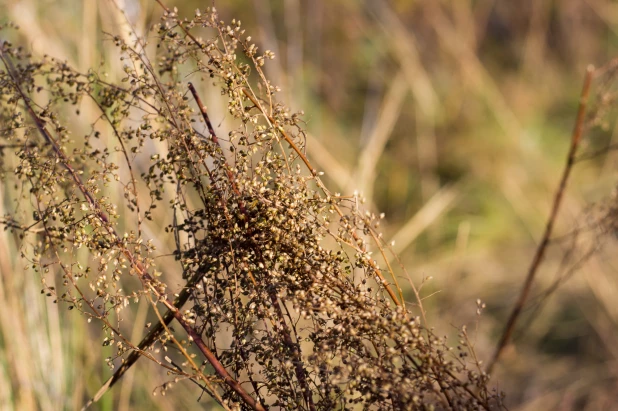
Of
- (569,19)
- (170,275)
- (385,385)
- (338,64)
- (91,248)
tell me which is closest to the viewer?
(385,385)

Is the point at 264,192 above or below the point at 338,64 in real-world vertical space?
below

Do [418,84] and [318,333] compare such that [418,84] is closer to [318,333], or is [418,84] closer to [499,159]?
[499,159]

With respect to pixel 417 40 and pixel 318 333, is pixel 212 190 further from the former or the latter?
pixel 417 40

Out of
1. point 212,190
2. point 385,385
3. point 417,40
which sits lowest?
point 385,385

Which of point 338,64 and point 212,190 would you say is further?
point 338,64

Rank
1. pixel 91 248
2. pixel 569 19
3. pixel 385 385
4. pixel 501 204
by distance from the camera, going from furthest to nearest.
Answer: pixel 569 19, pixel 501 204, pixel 91 248, pixel 385 385

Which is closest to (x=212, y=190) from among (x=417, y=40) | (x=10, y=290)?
(x=10, y=290)

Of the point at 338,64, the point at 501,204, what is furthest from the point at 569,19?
the point at 501,204
